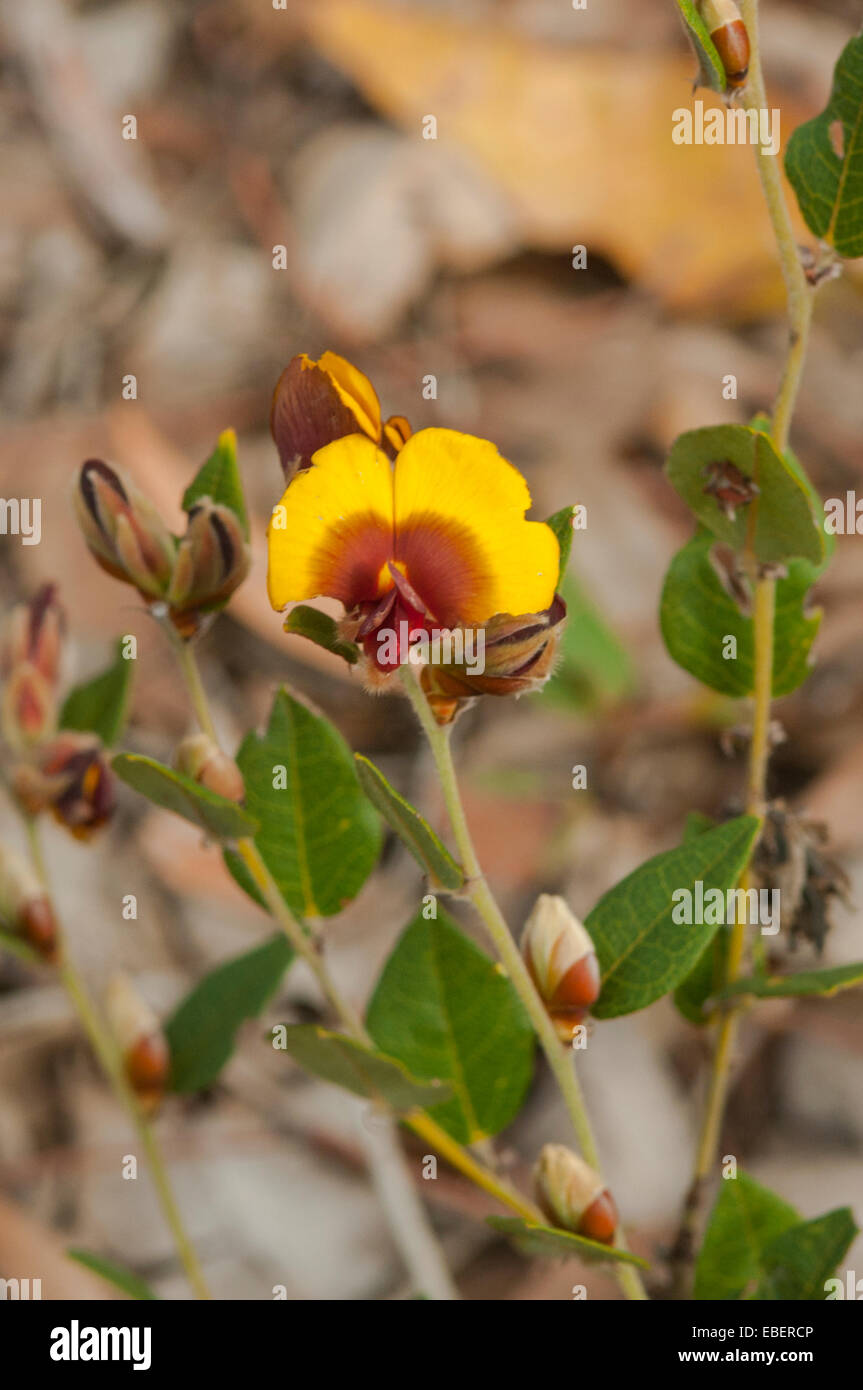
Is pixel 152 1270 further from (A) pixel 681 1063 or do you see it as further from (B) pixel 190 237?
(B) pixel 190 237

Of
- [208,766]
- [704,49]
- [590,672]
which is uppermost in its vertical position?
[590,672]

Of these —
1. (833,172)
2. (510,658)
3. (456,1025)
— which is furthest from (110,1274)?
(833,172)

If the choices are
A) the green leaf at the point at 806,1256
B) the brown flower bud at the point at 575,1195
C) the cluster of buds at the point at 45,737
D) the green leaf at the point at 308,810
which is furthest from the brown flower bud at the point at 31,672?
the green leaf at the point at 806,1256

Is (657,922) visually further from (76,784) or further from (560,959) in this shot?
(76,784)

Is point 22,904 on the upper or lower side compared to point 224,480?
lower

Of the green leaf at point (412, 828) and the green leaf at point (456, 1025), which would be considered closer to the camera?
the green leaf at point (412, 828)

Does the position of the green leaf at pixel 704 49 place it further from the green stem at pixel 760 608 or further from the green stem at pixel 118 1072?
the green stem at pixel 118 1072
